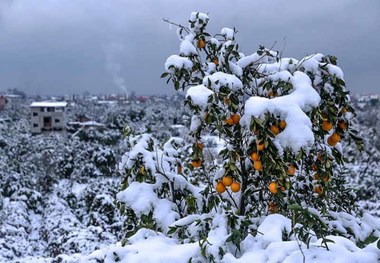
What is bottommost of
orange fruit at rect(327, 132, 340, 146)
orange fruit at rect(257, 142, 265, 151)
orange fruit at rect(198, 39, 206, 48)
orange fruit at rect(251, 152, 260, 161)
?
orange fruit at rect(251, 152, 260, 161)

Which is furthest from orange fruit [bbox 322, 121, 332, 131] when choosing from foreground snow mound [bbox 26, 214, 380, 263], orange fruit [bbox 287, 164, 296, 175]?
foreground snow mound [bbox 26, 214, 380, 263]

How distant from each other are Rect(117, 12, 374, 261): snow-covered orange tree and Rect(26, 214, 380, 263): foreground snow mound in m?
0.08

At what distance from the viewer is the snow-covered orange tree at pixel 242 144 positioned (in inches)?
102

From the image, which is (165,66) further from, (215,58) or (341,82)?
(341,82)

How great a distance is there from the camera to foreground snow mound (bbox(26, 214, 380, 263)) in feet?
6.88

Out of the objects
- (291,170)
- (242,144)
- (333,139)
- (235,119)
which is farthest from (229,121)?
(333,139)

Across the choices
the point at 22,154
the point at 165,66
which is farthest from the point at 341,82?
the point at 22,154

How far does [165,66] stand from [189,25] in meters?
0.55

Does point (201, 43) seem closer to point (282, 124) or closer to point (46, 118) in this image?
point (282, 124)

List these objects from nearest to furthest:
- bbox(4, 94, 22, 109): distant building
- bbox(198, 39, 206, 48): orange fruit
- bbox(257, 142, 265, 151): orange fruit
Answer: bbox(257, 142, 265, 151): orange fruit, bbox(198, 39, 206, 48): orange fruit, bbox(4, 94, 22, 109): distant building

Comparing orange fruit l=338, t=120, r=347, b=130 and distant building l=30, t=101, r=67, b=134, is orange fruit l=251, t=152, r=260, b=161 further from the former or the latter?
distant building l=30, t=101, r=67, b=134

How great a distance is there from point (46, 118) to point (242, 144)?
1650 inches

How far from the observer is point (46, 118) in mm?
42031

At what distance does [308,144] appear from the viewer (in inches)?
99.1
